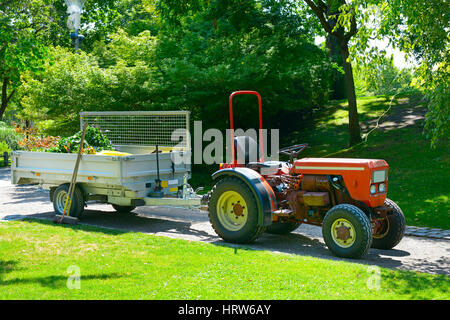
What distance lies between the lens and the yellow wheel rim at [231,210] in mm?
8248

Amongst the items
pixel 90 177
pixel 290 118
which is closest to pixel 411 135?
pixel 290 118

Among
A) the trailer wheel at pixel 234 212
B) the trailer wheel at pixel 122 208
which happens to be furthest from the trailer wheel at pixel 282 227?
the trailer wheel at pixel 122 208

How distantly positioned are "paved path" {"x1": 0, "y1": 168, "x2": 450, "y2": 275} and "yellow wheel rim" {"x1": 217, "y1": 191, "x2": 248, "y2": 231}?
36 centimetres

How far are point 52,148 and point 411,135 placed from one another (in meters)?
11.4

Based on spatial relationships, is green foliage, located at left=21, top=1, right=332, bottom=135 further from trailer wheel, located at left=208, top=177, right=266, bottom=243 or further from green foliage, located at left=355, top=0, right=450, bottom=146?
trailer wheel, located at left=208, top=177, right=266, bottom=243

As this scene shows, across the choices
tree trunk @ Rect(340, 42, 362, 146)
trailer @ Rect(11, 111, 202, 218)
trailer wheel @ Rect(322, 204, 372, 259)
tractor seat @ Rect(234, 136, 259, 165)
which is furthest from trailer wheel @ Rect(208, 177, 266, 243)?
tree trunk @ Rect(340, 42, 362, 146)

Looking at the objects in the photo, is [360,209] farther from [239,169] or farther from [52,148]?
[52,148]

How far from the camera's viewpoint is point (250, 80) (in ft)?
47.6

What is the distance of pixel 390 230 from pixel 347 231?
0.97 meters

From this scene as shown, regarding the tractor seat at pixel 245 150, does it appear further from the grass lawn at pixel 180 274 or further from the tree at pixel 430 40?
the tree at pixel 430 40

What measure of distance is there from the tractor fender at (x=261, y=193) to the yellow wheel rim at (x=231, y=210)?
1.15 feet

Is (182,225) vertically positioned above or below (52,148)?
below

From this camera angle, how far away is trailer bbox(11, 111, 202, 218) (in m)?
9.52

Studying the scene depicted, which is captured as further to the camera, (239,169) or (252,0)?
(252,0)
